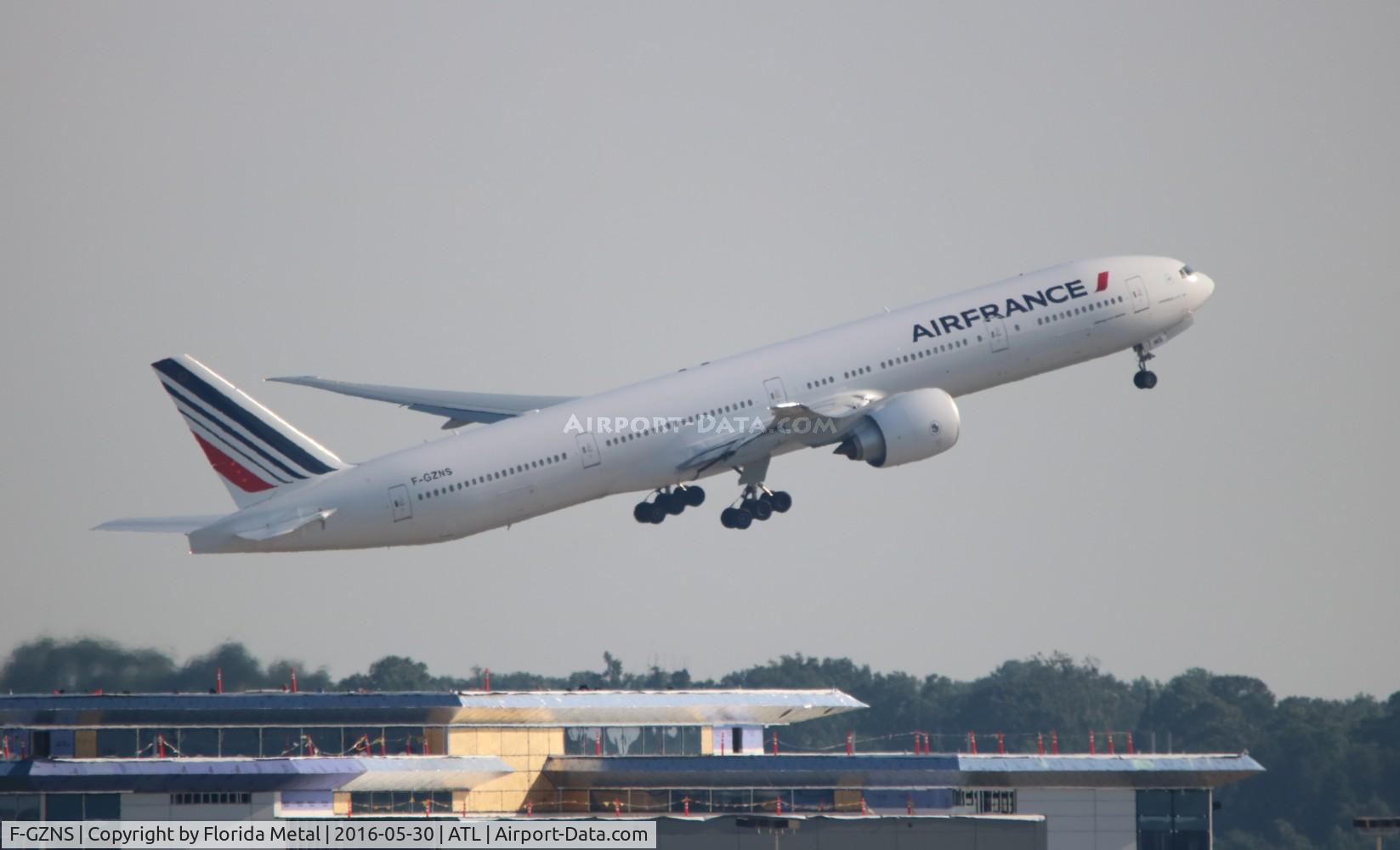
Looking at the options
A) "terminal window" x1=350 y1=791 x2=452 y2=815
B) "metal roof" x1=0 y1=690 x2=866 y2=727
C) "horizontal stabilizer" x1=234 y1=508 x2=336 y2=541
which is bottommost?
"terminal window" x1=350 y1=791 x2=452 y2=815

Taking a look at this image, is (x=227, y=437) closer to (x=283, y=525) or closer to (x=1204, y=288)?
(x=283, y=525)

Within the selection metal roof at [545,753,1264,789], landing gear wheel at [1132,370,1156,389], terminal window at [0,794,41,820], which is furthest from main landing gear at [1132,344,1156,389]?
terminal window at [0,794,41,820]

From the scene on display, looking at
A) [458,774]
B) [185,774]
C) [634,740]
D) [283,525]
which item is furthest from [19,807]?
[634,740]

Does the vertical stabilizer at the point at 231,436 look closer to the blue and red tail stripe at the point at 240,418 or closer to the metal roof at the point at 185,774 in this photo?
the blue and red tail stripe at the point at 240,418

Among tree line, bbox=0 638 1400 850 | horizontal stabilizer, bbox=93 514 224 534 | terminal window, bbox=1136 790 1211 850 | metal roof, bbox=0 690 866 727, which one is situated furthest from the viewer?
tree line, bbox=0 638 1400 850

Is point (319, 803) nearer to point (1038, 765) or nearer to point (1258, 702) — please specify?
point (1038, 765)

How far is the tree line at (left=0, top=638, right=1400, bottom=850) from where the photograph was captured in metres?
155

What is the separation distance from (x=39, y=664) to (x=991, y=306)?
39.6 meters

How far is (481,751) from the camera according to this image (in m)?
90.2

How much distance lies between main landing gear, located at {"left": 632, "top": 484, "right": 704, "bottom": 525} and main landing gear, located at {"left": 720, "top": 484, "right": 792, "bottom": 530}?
193cm

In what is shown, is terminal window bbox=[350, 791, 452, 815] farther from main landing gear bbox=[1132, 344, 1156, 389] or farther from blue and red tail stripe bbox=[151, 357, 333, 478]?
main landing gear bbox=[1132, 344, 1156, 389]

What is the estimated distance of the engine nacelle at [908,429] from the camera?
284ft

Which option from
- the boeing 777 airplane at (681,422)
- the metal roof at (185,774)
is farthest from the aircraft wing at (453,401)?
the metal roof at (185,774)

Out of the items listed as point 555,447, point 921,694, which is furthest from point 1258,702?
point 555,447
